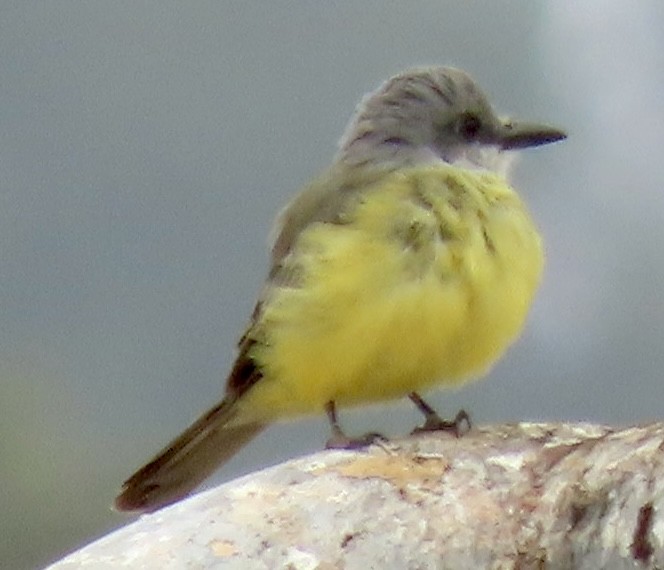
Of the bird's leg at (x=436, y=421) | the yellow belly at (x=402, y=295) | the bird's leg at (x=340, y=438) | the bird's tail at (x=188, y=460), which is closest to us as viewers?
the bird's leg at (x=340, y=438)

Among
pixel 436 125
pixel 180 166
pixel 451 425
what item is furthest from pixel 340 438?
pixel 180 166

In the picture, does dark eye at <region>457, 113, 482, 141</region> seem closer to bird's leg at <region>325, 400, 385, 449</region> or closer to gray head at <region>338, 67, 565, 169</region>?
gray head at <region>338, 67, 565, 169</region>

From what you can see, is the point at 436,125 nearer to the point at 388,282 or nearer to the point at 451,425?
the point at 388,282

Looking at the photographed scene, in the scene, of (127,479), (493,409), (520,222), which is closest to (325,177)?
(520,222)

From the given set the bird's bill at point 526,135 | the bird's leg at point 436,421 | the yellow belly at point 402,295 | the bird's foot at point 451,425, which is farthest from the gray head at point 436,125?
the bird's foot at point 451,425

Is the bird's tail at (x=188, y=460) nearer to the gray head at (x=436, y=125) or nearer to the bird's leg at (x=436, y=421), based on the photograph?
the bird's leg at (x=436, y=421)

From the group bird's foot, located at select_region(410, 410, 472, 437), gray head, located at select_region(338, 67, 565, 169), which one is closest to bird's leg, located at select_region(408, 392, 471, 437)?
bird's foot, located at select_region(410, 410, 472, 437)

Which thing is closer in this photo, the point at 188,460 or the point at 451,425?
the point at 451,425
